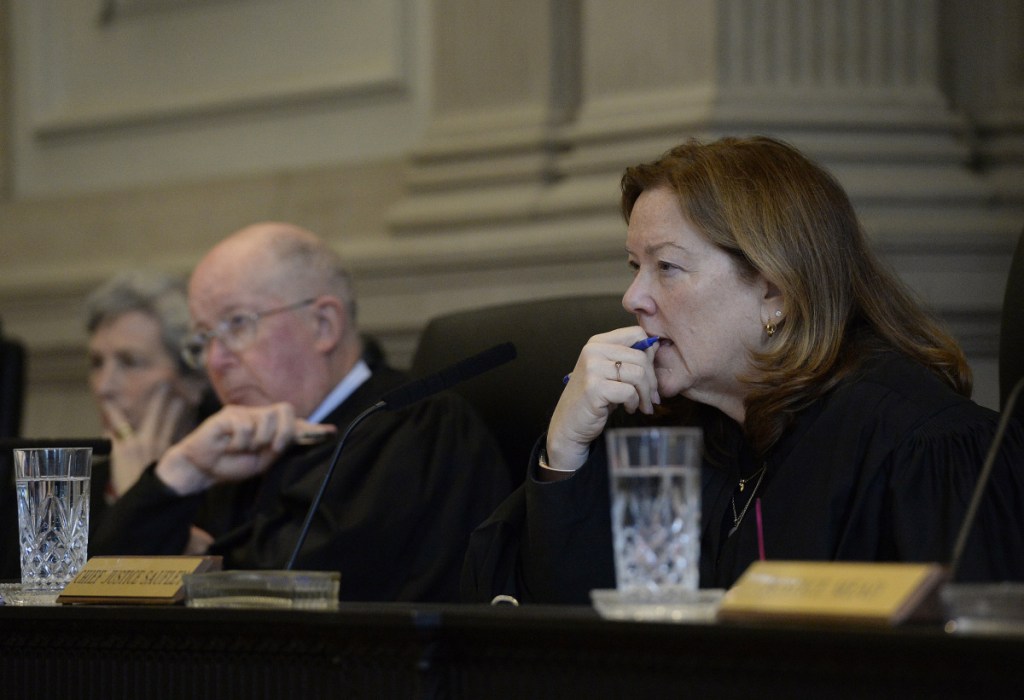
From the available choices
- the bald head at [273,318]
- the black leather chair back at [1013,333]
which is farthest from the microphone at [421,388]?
the bald head at [273,318]

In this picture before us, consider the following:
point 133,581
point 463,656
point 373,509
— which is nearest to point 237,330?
point 373,509

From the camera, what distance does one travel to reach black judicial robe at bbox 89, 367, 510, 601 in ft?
11.3

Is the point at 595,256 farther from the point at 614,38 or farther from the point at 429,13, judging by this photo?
the point at 429,13

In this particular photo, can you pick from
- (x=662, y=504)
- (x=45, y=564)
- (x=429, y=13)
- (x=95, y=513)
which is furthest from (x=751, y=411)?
(x=429, y=13)

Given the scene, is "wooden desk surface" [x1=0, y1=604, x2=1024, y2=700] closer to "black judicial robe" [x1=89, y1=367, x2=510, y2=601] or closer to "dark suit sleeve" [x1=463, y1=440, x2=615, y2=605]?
"dark suit sleeve" [x1=463, y1=440, x2=615, y2=605]

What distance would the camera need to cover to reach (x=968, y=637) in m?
1.33

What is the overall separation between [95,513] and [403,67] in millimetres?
1809

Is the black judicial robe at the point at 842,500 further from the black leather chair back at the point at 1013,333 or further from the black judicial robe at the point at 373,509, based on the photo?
the black judicial robe at the point at 373,509

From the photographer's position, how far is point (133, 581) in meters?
2.08

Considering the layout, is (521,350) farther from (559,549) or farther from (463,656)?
(463,656)

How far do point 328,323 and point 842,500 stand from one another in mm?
1976

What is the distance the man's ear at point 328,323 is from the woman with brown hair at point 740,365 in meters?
1.35

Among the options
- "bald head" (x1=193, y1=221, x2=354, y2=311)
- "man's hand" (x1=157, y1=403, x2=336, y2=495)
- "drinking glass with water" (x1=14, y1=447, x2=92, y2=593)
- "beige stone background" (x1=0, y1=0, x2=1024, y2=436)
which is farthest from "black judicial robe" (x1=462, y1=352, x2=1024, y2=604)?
"bald head" (x1=193, y1=221, x2=354, y2=311)

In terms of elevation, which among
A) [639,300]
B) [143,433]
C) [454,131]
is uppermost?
[454,131]
